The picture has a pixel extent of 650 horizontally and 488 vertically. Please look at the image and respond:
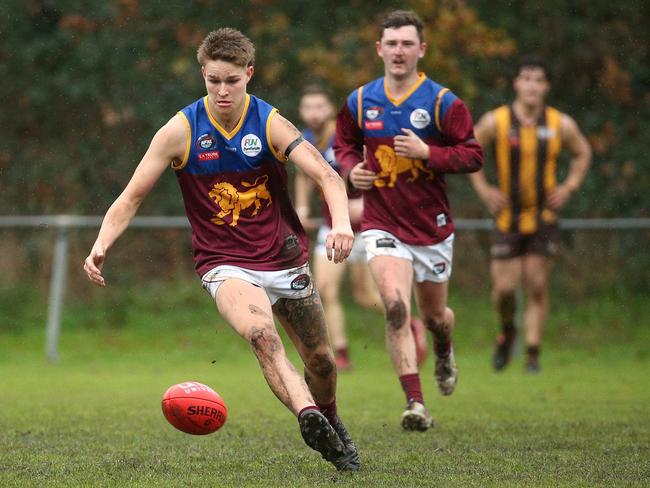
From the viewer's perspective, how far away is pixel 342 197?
5.91 meters

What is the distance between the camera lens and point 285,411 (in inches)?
350

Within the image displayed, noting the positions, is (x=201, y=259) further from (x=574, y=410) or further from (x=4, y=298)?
(x=4, y=298)

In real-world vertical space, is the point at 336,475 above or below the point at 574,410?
above

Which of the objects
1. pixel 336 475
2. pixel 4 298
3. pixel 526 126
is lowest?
pixel 4 298

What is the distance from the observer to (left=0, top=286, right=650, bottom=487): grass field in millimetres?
5816

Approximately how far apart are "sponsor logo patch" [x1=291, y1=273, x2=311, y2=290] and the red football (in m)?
0.68

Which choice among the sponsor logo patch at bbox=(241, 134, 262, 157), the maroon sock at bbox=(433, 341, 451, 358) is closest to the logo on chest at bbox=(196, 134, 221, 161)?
the sponsor logo patch at bbox=(241, 134, 262, 157)

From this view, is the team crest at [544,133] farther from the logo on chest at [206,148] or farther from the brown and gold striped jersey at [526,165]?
the logo on chest at [206,148]

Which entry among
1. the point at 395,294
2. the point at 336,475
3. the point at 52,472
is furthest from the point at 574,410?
the point at 52,472

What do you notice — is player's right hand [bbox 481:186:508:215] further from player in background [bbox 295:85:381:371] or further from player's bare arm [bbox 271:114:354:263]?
player's bare arm [bbox 271:114:354:263]

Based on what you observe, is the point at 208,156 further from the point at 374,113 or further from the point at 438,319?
the point at 438,319

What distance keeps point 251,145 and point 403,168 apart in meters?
2.06

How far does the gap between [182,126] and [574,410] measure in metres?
3.99

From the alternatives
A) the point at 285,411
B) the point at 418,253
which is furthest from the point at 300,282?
the point at 285,411
